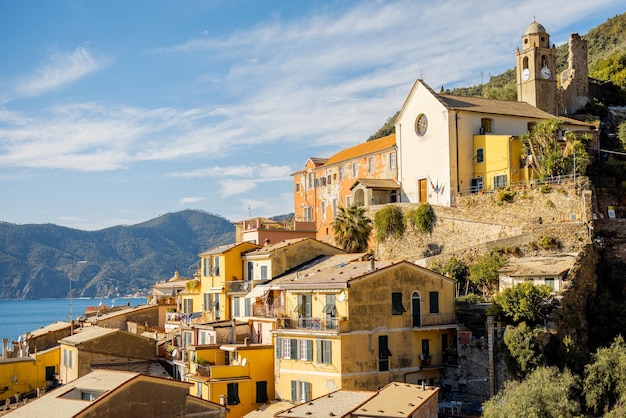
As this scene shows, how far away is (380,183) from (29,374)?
29379 mm

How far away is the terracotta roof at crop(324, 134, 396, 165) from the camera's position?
65.7 metres

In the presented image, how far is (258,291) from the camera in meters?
44.0

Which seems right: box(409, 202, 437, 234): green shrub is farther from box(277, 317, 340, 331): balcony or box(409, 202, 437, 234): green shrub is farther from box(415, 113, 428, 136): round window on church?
box(277, 317, 340, 331): balcony

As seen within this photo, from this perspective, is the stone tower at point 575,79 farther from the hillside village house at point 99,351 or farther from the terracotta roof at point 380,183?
the hillside village house at point 99,351

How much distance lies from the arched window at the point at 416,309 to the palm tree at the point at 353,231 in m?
13.2

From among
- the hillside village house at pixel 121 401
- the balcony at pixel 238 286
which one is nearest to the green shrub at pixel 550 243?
the balcony at pixel 238 286

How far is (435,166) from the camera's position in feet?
185

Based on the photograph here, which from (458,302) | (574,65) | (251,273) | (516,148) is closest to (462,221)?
(516,148)

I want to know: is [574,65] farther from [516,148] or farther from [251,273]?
[251,273]

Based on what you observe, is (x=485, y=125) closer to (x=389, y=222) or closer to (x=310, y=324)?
(x=389, y=222)

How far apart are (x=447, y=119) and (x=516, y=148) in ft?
18.3

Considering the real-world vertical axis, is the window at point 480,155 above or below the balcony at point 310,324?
above

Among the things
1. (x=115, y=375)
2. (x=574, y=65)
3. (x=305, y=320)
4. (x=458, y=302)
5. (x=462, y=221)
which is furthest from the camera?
(x=574, y=65)

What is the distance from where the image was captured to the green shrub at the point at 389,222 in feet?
181
